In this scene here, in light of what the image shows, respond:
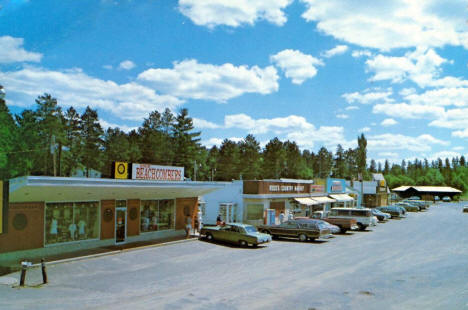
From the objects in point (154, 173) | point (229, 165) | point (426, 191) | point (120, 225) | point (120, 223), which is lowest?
point (426, 191)

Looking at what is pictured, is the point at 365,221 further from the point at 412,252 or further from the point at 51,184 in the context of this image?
the point at 51,184

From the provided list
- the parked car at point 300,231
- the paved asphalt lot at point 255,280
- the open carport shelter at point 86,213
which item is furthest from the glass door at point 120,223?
the parked car at point 300,231

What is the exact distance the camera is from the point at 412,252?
2495cm

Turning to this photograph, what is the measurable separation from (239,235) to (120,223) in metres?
7.51

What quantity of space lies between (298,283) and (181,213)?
53.0 feet

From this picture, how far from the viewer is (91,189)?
21.9 metres

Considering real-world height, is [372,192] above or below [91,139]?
below

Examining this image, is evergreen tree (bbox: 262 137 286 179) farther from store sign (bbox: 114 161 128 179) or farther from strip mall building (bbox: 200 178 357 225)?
store sign (bbox: 114 161 128 179)

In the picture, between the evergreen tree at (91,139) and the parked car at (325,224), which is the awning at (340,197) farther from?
the evergreen tree at (91,139)

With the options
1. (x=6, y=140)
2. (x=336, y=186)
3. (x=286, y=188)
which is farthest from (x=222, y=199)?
(x=6, y=140)

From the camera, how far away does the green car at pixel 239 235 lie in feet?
86.2

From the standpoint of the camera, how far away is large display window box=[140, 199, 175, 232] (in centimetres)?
2791

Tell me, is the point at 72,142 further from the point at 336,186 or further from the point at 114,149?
the point at 336,186

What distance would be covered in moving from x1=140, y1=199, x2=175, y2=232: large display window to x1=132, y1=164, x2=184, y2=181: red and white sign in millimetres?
1866
